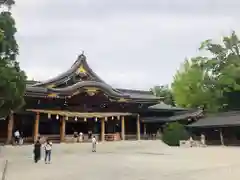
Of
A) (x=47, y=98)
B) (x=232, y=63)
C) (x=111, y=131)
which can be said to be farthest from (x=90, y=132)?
(x=232, y=63)

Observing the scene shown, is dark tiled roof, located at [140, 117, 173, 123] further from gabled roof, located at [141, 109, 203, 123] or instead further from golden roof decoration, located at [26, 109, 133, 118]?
golden roof decoration, located at [26, 109, 133, 118]

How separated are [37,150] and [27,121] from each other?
1624 cm

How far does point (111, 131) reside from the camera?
3691 cm

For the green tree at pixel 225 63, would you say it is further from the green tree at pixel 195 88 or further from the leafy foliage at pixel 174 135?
the leafy foliage at pixel 174 135

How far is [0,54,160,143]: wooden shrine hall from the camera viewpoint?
1212 inches

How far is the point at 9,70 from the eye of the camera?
1678 cm

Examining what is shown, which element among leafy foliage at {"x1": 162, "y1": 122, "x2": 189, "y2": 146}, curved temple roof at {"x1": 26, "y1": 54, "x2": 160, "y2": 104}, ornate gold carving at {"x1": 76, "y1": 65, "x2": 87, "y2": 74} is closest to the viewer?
curved temple roof at {"x1": 26, "y1": 54, "x2": 160, "y2": 104}

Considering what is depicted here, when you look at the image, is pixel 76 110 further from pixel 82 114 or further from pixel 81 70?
pixel 81 70

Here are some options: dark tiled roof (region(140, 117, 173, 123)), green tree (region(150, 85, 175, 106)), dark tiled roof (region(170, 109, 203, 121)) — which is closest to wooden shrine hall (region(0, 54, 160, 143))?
dark tiled roof (region(140, 117, 173, 123))

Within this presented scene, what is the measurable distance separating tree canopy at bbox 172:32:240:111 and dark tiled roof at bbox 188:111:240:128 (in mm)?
6326

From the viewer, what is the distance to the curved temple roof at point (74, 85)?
3116 cm

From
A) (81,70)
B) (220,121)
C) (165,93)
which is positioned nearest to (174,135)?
(220,121)

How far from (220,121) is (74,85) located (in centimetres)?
1613

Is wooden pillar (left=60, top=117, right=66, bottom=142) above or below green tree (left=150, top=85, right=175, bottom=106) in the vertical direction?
below
